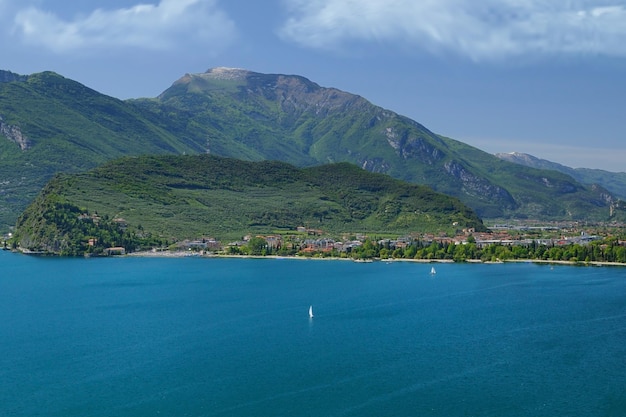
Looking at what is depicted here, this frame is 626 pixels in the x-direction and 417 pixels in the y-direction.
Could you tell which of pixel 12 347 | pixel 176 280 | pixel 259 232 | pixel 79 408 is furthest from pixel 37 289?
pixel 259 232

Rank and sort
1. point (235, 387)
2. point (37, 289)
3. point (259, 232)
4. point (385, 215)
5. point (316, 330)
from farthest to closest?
1. point (385, 215)
2. point (259, 232)
3. point (37, 289)
4. point (316, 330)
5. point (235, 387)

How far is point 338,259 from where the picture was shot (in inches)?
3930

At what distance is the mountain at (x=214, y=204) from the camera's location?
112 meters

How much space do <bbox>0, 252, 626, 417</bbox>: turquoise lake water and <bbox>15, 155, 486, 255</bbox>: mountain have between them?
39.7 meters

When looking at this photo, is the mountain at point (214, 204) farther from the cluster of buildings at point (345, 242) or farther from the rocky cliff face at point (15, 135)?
the rocky cliff face at point (15, 135)

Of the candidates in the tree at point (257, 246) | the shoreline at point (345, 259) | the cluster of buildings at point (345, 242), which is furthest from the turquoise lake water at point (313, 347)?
the cluster of buildings at point (345, 242)

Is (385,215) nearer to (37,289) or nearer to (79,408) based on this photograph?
(37,289)

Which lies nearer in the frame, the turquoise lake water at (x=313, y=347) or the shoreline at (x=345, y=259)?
the turquoise lake water at (x=313, y=347)

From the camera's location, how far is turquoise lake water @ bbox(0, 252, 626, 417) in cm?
3291

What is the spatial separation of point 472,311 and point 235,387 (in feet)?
80.7

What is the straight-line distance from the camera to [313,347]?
140ft

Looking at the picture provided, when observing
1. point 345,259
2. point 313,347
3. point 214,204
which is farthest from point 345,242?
point 313,347

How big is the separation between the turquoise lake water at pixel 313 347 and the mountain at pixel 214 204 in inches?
1562

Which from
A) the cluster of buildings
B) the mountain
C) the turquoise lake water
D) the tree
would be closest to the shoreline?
the tree
